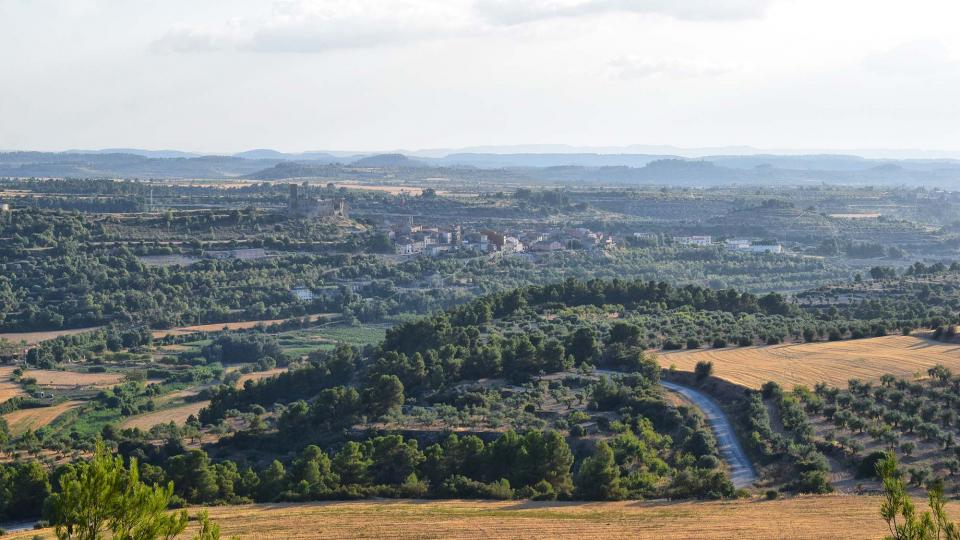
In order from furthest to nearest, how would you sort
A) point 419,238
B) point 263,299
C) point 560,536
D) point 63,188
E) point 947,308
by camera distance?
point 63,188 < point 419,238 < point 263,299 < point 947,308 < point 560,536

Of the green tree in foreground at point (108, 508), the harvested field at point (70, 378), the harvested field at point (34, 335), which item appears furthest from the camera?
the harvested field at point (34, 335)

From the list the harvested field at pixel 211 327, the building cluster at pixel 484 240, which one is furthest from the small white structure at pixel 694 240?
the harvested field at pixel 211 327

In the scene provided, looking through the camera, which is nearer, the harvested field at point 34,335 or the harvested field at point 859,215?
the harvested field at point 34,335

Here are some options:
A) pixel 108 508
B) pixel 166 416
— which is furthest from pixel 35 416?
pixel 108 508

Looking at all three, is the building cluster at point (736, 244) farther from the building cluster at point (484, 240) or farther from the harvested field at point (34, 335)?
the harvested field at point (34, 335)

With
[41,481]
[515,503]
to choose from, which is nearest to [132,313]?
[41,481]

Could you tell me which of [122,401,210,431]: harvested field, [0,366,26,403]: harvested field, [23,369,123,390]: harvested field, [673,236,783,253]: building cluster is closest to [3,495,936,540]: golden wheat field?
[122,401,210,431]: harvested field

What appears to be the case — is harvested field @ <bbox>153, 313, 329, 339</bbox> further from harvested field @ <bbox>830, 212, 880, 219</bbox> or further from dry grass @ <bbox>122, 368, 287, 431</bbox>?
harvested field @ <bbox>830, 212, 880, 219</bbox>

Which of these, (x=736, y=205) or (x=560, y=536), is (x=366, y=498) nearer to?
(x=560, y=536)
